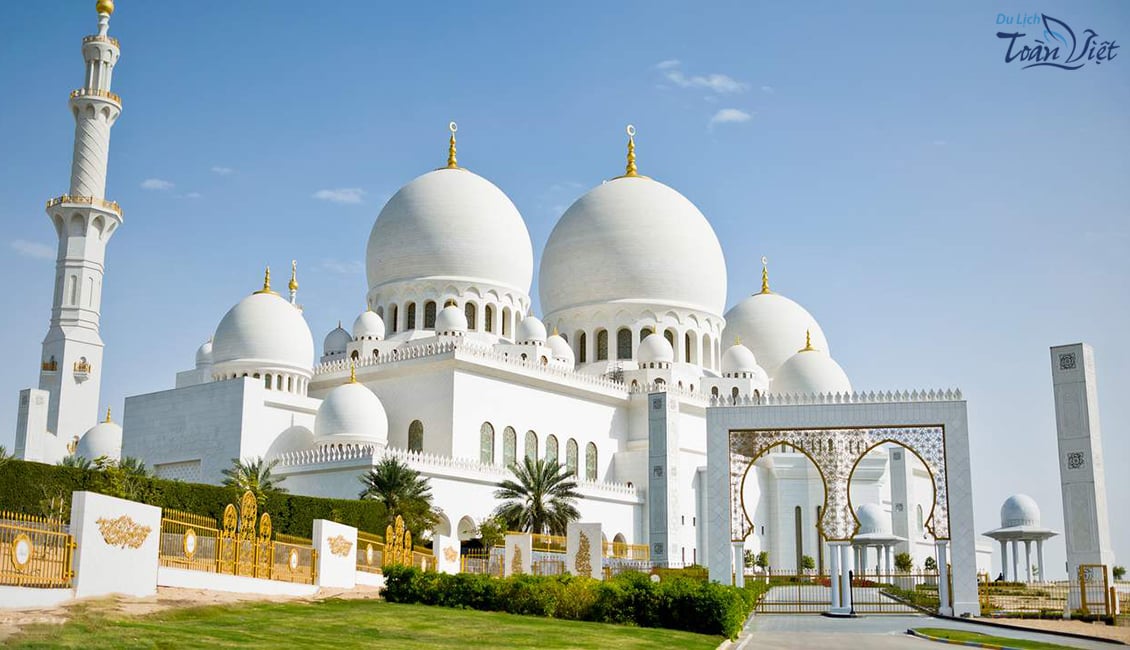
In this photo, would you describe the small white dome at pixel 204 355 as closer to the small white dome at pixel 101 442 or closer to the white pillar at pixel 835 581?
the small white dome at pixel 101 442

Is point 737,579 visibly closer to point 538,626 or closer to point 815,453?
point 815,453

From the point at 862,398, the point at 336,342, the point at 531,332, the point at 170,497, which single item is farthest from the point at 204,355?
the point at 862,398

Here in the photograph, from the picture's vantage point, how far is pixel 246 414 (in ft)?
119

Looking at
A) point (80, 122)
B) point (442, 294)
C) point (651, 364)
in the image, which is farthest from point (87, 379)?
point (651, 364)

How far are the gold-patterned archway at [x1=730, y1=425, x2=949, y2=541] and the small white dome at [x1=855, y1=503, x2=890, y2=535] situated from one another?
17488mm

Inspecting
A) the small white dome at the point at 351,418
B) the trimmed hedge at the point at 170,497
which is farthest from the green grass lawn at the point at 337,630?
the small white dome at the point at 351,418

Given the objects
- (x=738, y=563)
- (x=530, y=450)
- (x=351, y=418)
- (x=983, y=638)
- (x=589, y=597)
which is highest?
(x=351, y=418)

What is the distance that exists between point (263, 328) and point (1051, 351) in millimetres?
24703

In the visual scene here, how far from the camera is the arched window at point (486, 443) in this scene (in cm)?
3838

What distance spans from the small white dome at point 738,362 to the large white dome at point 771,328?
18.3 feet

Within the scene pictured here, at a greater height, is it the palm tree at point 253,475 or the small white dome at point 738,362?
the small white dome at point 738,362

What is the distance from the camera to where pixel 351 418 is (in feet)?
118

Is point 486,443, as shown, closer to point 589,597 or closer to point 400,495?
point 400,495

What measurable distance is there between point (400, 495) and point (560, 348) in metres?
13.5
